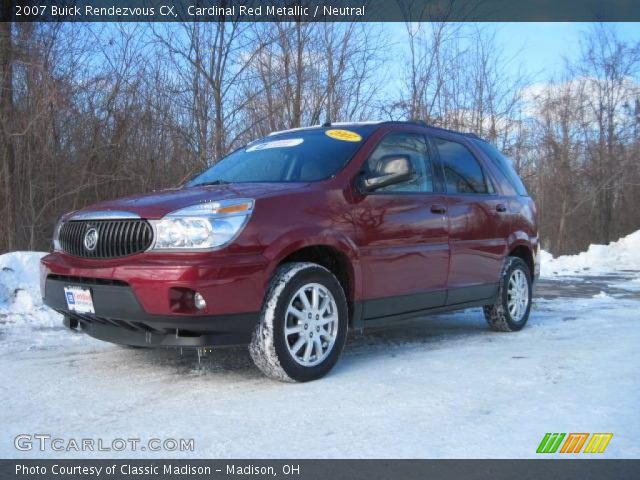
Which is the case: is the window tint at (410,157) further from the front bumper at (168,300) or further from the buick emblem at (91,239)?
the buick emblem at (91,239)

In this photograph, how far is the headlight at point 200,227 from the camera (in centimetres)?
356

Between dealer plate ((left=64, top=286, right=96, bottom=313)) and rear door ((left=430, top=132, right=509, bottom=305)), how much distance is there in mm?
2832

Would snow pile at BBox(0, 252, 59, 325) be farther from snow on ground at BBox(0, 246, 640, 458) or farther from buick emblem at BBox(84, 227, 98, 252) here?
buick emblem at BBox(84, 227, 98, 252)

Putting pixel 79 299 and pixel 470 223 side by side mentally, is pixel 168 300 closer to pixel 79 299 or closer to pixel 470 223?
pixel 79 299

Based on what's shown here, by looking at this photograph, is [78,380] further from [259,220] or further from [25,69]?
[25,69]

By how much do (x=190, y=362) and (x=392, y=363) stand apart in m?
1.47

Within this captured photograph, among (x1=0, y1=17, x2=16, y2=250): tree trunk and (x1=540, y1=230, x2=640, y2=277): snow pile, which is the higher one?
(x1=0, y1=17, x2=16, y2=250): tree trunk

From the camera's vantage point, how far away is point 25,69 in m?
9.83

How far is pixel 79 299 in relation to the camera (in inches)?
151

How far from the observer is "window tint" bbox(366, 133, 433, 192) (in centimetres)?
463

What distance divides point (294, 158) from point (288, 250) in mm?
1171
